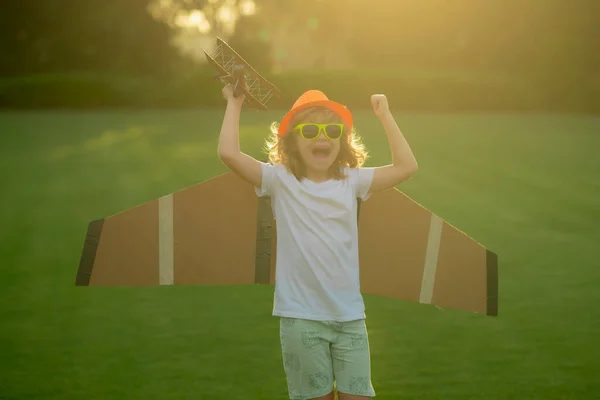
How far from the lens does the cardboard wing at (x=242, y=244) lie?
15.9 feet

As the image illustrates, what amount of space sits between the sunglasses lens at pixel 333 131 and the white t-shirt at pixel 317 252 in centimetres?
18

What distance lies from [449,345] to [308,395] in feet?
9.21

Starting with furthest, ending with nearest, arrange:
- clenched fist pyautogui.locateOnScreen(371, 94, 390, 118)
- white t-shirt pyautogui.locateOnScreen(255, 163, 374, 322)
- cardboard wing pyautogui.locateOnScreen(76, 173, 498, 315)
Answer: cardboard wing pyautogui.locateOnScreen(76, 173, 498, 315) < clenched fist pyautogui.locateOnScreen(371, 94, 390, 118) < white t-shirt pyautogui.locateOnScreen(255, 163, 374, 322)

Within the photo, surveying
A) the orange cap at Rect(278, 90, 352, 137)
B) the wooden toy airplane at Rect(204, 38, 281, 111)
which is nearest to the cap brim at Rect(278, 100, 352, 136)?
the orange cap at Rect(278, 90, 352, 137)

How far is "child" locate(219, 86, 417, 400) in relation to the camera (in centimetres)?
369

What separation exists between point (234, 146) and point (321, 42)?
148ft

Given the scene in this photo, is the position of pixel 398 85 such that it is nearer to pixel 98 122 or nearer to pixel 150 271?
pixel 98 122

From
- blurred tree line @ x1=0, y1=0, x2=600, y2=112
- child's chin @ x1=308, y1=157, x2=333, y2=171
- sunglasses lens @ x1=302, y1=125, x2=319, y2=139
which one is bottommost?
child's chin @ x1=308, y1=157, x2=333, y2=171

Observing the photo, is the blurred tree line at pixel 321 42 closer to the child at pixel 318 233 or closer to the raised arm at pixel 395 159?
the raised arm at pixel 395 159

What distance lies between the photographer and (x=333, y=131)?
3.84m

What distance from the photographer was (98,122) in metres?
25.9

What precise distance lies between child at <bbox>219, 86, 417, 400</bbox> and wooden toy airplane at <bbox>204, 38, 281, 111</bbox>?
0.17 feet

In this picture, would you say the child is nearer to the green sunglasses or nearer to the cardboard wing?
the green sunglasses

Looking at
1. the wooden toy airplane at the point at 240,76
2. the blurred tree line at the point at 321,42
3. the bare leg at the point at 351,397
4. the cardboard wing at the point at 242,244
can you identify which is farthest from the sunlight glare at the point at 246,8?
the bare leg at the point at 351,397
